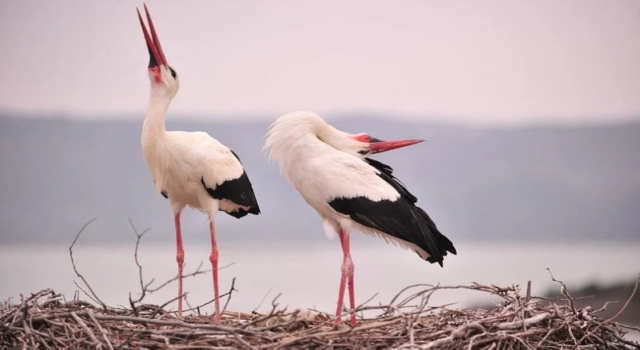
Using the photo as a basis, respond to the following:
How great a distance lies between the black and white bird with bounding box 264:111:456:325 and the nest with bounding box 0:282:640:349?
12.1 inches

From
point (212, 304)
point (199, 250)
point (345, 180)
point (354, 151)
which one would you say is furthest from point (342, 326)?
point (199, 250)

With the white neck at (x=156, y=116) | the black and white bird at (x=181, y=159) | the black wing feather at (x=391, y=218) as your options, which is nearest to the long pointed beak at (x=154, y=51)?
the black and white bird at (x=181, y=159)

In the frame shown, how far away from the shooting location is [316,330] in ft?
11.4

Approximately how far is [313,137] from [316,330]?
90 centimetres

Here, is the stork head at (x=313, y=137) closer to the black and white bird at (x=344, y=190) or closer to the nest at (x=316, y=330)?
the black and white bird at (x=344, y=190)

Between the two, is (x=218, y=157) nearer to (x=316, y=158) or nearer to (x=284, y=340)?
(x=316, y=158)

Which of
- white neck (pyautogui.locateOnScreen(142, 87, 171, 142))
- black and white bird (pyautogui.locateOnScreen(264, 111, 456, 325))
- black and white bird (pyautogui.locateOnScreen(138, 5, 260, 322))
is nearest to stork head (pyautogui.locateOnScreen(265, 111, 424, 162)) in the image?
black and white bird (pyautogui.locateOnScreen(264, 111, 456, 325))

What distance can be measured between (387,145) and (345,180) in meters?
0.34

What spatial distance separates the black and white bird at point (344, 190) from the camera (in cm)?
397

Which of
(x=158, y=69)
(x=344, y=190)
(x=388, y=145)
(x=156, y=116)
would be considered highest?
(x=158, y=69)

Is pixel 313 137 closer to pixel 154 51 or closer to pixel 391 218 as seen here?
pixel 391 218

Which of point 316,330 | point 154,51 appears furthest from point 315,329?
point 154,51

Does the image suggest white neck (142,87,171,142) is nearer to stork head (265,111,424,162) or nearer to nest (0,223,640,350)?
stork head (265,111,424,162)

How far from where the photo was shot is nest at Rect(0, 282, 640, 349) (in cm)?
324
